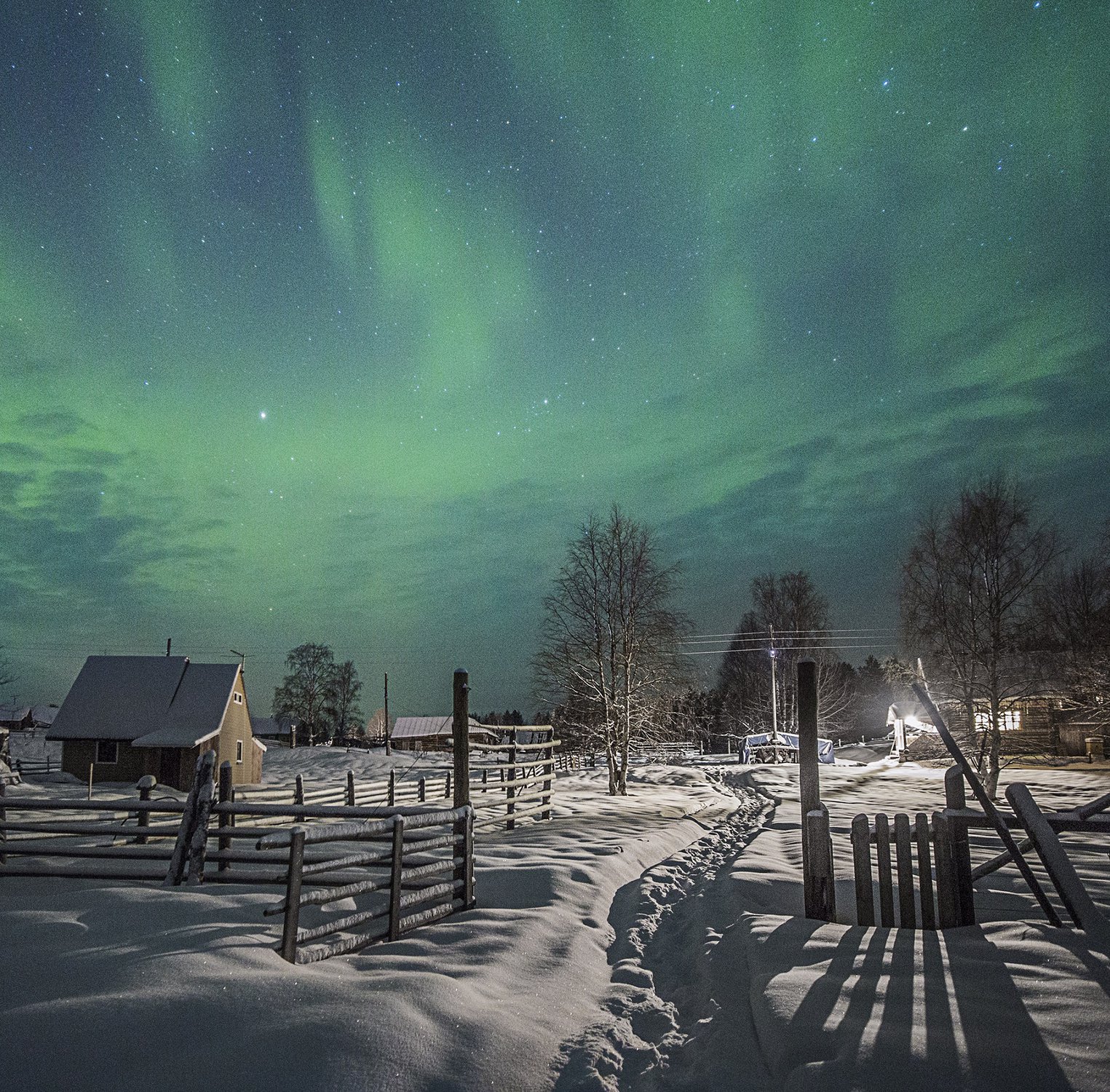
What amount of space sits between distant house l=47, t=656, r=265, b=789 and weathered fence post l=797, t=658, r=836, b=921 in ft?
95.1

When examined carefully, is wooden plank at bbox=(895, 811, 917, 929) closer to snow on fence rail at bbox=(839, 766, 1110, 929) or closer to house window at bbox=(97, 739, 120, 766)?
snow on fence rail at bbox=(839, 766, 1110, 929)

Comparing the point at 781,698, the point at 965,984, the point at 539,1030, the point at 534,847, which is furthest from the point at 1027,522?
the point at 781,698

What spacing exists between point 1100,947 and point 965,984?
1369 mm

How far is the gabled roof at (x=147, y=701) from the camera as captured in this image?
1257 inches

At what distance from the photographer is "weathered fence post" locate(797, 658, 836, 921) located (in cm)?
735

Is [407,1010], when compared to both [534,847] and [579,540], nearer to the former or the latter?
[534,847]

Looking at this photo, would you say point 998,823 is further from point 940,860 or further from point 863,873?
point 863,873

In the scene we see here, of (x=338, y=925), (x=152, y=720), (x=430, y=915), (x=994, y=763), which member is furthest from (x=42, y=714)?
(x=338, y=925)

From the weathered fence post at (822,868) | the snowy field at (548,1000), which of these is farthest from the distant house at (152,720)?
the weathered fence post at (822,868)

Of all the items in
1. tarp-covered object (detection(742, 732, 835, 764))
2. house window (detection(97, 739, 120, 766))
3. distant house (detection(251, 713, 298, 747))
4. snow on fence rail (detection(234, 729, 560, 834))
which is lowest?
distant house (detection(251, 713, 298, 747))

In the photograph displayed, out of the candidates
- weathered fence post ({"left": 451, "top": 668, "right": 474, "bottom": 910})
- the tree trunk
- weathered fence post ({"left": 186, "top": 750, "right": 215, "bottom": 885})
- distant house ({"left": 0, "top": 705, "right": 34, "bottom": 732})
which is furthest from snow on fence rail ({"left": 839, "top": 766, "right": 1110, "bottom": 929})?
distant house ({"left": 0, "top": 705, "right": 34, "bottom": 732})

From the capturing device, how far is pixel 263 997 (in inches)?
177

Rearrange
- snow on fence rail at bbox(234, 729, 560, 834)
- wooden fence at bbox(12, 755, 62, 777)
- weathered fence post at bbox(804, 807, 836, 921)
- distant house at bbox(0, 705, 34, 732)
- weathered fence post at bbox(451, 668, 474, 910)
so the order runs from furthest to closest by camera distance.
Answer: distant house at bbox(0, 705, 34, 732) → wooden fence at bbox(12, 755, 62, 777) → snow on fence rail at bbox(234, 729, 560, 834) → weathered fence post at bbox(451, 668, 474, 910) → weathered fence post at bbox(804, 807, 836, 921)

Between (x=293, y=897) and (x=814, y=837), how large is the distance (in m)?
4.86
